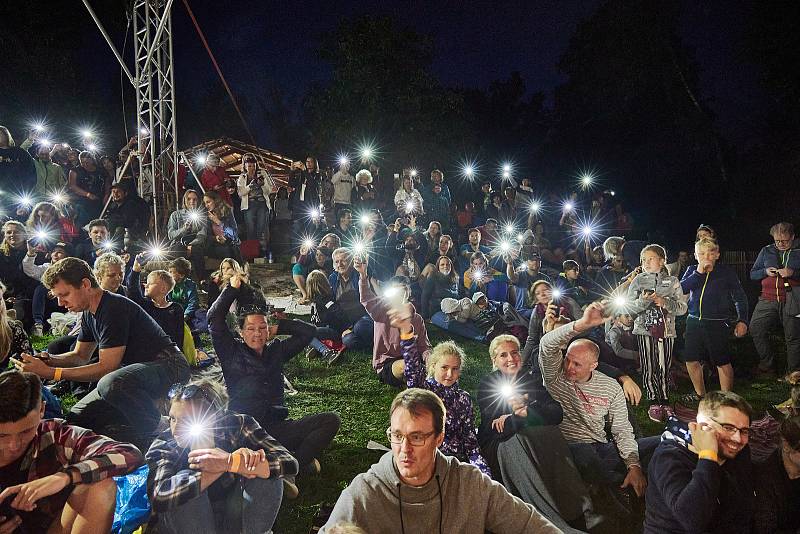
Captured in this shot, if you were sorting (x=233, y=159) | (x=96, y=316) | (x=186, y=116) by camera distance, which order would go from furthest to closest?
(x=186, y=116)
(x=233, y=159)
(x=96, y=316)

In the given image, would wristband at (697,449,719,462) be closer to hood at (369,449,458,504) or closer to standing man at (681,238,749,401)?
hood at (369,449,458,504)

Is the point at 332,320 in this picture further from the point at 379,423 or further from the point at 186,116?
the point at 186,116

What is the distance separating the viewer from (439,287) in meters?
9.02

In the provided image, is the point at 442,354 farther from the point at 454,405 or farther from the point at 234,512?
the point at 234,512

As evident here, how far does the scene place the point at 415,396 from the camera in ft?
8.63

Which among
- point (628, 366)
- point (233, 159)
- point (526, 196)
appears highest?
point (233, 159)

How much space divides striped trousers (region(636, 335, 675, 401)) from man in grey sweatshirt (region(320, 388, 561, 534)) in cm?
356

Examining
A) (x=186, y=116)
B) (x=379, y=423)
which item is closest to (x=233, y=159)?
(x=379, y=423)

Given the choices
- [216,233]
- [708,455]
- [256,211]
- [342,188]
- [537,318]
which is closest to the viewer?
[708,455]

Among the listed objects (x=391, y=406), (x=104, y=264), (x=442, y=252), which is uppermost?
(x=442, y=252)

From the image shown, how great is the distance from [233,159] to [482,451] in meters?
14.7

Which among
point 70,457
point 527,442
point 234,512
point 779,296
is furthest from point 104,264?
point 779,296

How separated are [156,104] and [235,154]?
21.5 feet

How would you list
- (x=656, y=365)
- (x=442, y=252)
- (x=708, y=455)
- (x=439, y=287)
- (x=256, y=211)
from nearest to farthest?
(x=708, y=455) < (x=656, y=365) < (x=439, y=287) < (x=442, y=252) < (x=256, y=211)
